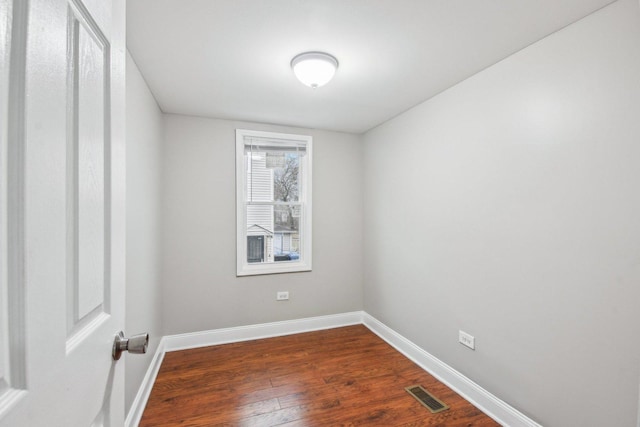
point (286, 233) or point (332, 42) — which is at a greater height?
point (332, 42)

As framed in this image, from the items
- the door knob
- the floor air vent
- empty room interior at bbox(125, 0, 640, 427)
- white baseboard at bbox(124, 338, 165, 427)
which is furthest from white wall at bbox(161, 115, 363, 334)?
the door knob

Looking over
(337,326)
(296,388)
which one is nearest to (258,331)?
(337,326)

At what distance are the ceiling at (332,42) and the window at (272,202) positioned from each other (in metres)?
0.77

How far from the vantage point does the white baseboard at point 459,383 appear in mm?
1901

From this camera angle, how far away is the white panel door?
15.9 inches

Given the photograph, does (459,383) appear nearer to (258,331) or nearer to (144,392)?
(258,331)

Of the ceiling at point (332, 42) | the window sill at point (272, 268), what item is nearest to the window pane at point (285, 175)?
the window sill at point (272, 268)

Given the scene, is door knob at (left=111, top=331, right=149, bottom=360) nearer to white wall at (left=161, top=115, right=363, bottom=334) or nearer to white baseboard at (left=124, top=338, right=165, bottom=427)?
white baseboard at (left=124, top=338, right=165, bottom=427)

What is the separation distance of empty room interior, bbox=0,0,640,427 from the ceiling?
2cm

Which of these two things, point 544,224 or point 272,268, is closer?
point 544,224

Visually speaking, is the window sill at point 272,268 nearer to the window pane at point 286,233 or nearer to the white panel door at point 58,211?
the window pane at point 286,233

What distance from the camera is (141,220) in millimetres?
2141

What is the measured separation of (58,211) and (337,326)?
3.47m

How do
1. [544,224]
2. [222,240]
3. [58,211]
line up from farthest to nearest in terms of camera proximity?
[222,240]
[544,224]
[58,211]
